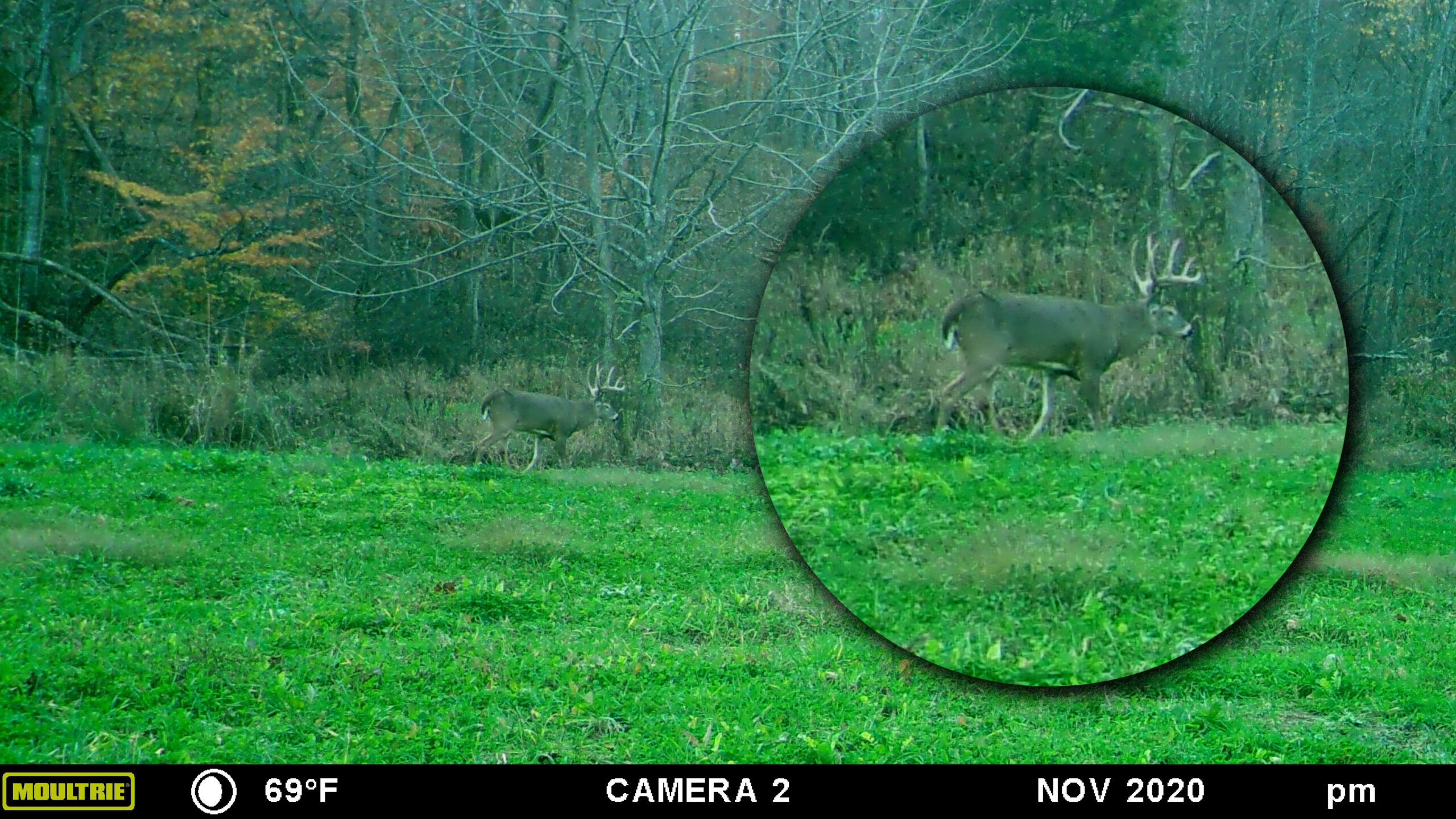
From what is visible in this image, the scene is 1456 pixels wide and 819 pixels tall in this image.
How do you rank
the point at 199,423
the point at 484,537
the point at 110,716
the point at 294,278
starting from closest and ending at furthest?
the point at 110,716 < the point at 484,537 < the point at 199,423 < the point at 294,278

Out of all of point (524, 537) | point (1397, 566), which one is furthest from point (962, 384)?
point (1397, 566)

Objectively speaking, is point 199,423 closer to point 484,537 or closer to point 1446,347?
point 484,537

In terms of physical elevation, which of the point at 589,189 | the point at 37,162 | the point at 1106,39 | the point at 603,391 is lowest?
the point at 603,391

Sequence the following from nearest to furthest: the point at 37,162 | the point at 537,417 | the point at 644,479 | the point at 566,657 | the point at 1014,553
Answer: the point at 1014,553
the point at 566,657
the point at 644,479
the point at 537,417
the point at 37,162

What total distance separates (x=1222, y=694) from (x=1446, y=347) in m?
8.92

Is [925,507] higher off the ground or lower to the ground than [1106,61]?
lower

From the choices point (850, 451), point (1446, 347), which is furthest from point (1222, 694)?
point (1446, 347)

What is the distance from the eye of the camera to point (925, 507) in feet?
11.5

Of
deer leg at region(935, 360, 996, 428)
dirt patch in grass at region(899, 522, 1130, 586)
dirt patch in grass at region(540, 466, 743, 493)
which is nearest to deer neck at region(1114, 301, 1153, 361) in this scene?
deer leg at region(935, 360, 996, 428)

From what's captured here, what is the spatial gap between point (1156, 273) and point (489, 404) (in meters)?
9.28

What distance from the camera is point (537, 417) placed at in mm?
11922

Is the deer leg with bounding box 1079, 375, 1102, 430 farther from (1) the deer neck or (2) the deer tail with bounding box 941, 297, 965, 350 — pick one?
(2) the deer tail with bounding box 941, 297, 965, 350
